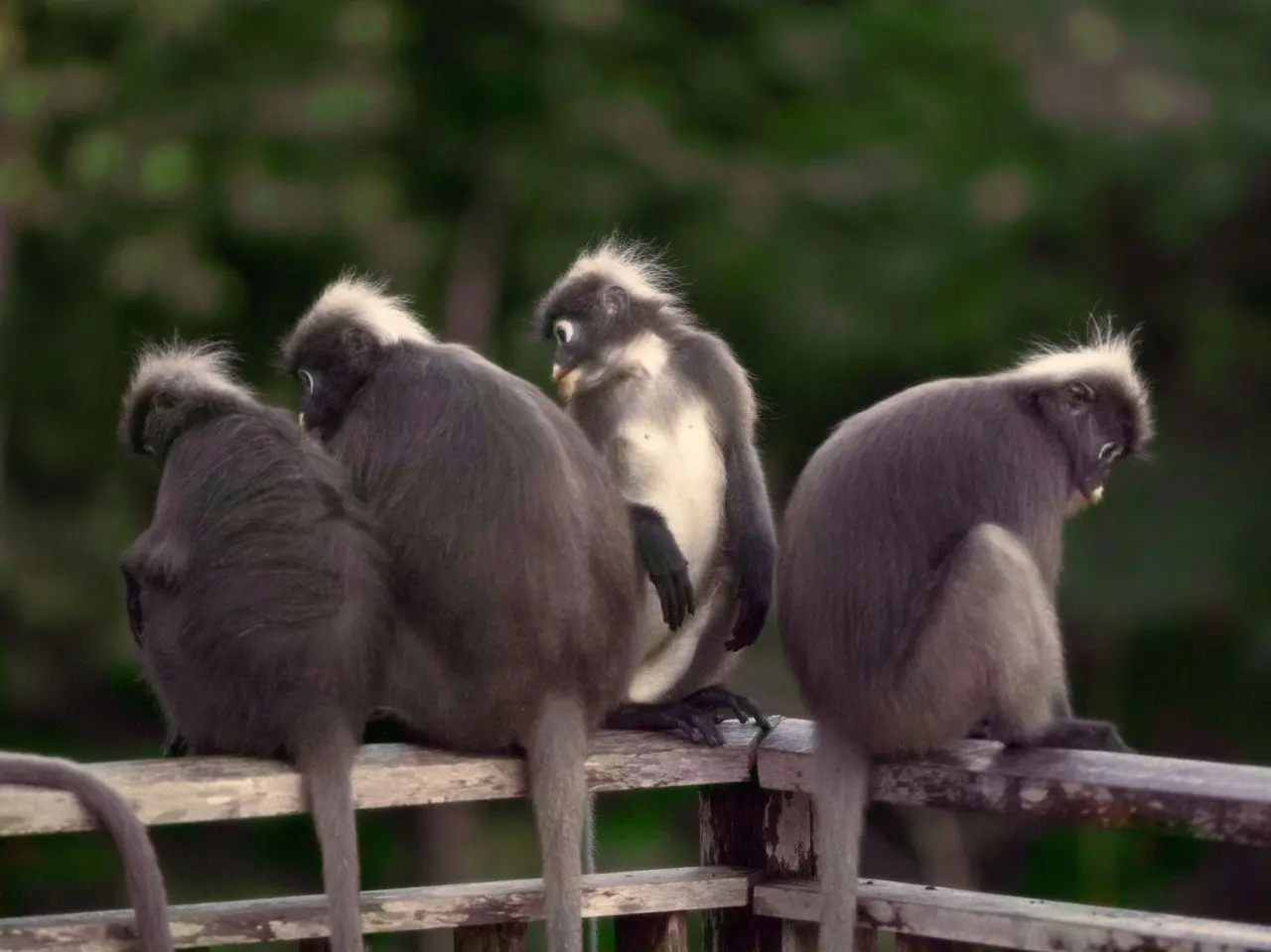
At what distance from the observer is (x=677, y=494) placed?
482cm

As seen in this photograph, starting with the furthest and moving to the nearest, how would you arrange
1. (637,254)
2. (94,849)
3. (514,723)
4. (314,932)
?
(94,849)
(637,254)
(514,723)
(314,932)

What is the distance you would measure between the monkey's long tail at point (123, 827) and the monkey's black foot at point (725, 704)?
3.90 feet

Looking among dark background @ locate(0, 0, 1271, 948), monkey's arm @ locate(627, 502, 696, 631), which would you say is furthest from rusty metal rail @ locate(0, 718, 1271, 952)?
dark background @ locate(0, 0, 1271, 948)

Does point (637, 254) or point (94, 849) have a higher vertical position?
point (637, 254)

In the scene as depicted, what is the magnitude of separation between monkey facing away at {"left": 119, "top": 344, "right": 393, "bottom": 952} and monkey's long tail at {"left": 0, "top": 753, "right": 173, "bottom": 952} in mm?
415

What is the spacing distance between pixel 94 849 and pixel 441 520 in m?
6.98

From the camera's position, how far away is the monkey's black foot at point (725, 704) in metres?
4.10

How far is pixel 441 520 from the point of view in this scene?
153 inches

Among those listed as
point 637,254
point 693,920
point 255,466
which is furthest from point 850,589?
point 693,920

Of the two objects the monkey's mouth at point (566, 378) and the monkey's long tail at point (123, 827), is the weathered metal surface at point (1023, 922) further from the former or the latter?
the monkey's mouth at point (566, 378)

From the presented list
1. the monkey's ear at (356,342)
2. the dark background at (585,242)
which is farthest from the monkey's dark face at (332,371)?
the dark background at (585,242)

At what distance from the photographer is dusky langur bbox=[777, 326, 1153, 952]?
3.78 meters

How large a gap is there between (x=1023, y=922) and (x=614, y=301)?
6.67ft

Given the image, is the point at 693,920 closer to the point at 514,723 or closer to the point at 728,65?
the point at 728,65
